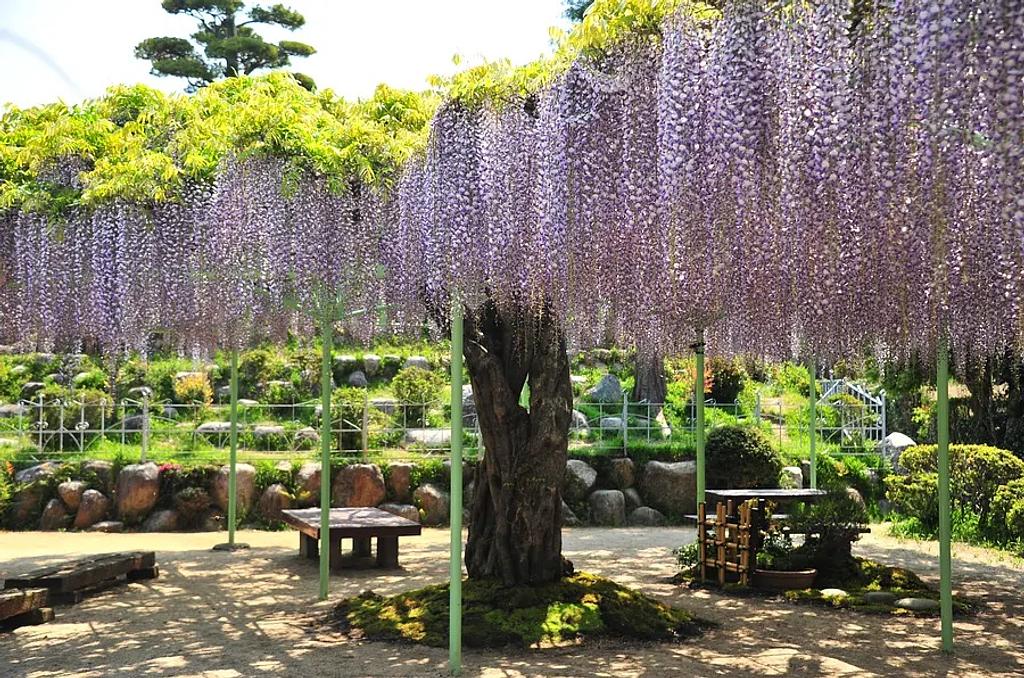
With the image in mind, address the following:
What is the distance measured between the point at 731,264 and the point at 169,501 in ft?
28.6

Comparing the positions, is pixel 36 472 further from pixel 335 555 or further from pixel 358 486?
pixel 335 555

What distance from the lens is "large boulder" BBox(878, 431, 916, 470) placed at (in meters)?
13.7

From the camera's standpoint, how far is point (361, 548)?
29.9 feet

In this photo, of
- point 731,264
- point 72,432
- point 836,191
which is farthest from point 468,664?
point 72,432

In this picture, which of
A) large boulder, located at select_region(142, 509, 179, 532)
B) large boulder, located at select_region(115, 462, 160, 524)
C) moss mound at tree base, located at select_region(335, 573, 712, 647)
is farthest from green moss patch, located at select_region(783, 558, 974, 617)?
large boulder, located at select_region(115, 462, 160, 524)

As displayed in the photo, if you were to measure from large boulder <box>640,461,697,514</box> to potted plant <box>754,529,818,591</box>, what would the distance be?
4.18m

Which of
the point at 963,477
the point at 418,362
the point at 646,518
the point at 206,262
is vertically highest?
the point at 206,262

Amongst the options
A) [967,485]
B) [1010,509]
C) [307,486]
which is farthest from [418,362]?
[1010,509]

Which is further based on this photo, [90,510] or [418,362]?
[418,362]

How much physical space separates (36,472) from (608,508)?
644 centimetres

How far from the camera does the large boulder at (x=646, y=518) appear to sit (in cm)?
1238

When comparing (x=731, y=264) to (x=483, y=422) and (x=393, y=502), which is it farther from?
(x=393, y=502)

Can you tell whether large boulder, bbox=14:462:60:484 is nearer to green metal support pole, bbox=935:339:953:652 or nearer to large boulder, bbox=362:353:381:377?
large boulder, bbox=362:353:381:377

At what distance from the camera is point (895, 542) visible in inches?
421
